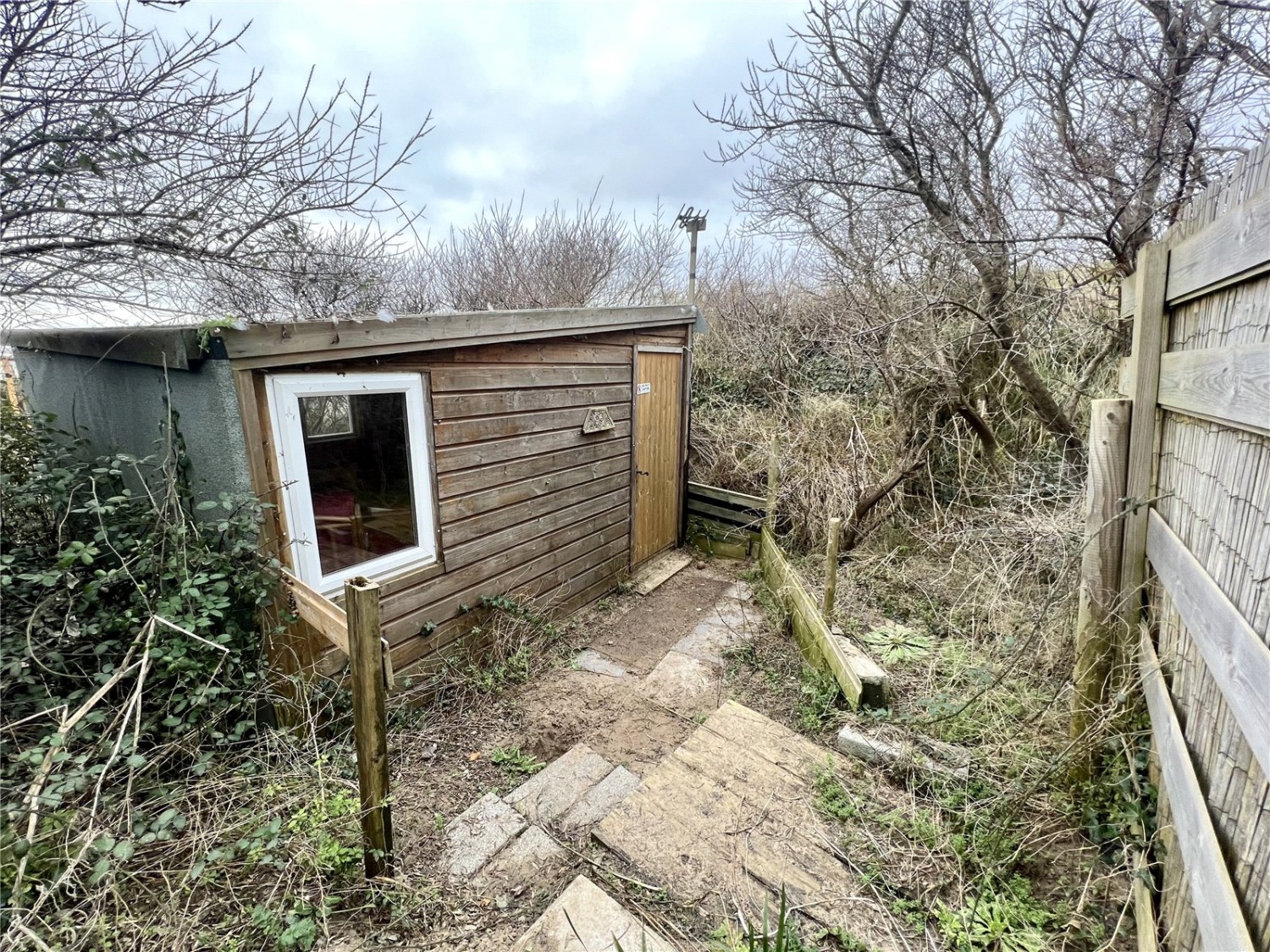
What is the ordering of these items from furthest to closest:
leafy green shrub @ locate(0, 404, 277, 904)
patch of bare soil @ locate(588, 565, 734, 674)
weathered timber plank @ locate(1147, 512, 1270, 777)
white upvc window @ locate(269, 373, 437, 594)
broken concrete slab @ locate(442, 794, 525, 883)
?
patch of bare soil @ locate(588, 565, 734, 674) → white upvc window @ locate(269, 373, 437, 594) → broken concrete slab @ locate(442, 794, 525, 883) → leafy green shrub @ locate(0, 404, 277, 904) → weathered timber plank @ locate(1147, 512, 1270, 777)

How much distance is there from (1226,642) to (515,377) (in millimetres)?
3461

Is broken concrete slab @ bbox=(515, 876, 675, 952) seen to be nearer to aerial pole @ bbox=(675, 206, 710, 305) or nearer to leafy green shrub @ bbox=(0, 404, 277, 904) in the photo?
leafy green shrub @ bbox=(0, 404, 277, 904)

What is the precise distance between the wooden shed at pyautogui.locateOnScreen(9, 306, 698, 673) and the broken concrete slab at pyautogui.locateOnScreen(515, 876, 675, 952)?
156cm

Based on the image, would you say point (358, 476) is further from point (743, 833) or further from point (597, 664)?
point (743, 833)

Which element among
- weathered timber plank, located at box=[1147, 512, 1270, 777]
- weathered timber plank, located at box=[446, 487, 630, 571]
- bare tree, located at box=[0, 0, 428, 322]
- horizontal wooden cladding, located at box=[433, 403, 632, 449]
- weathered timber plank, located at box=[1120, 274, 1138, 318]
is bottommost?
weathered timber plank, located at box=[446, 487, 630, 571]

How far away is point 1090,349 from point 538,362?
481 centimetres

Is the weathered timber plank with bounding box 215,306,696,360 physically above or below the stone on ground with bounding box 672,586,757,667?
above

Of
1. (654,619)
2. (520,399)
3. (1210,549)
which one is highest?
(520,399)

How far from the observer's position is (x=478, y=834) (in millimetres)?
2246

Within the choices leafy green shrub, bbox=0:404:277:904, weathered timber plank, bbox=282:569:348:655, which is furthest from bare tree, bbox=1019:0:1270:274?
leafy green shrub, bbox=0:404:277:904

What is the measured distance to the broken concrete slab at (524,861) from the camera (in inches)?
79.6

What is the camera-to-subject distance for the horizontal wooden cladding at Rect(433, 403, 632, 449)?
10.9 feet

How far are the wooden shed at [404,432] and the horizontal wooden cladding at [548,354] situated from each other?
1 centimetres

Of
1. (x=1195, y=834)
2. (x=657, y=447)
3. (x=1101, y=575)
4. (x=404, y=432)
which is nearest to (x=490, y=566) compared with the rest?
(x=404, y=432)
